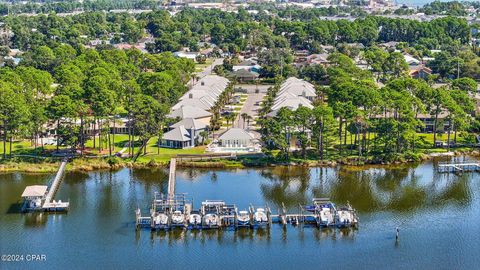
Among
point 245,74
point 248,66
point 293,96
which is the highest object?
point 248,66

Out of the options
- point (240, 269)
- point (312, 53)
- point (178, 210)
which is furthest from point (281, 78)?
point (240, 269)

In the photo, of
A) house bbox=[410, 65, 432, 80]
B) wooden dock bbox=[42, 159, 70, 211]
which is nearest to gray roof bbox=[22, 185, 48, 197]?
wooden dock bbox=[42, 159, 70, 211]

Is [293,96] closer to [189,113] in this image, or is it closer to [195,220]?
[189,113]

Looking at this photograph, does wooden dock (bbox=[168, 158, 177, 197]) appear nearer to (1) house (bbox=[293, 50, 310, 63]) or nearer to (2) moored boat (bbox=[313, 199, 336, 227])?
(2) moored boat (bbox=[313, 199, 336, 227])

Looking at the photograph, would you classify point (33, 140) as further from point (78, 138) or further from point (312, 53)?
point (312, 53)

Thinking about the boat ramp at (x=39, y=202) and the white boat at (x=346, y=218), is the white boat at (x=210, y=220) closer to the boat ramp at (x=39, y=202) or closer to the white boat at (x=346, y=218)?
the white boat at (x=346, y=218)

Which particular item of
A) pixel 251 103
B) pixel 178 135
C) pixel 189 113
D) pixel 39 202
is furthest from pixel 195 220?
pixel 251 103
